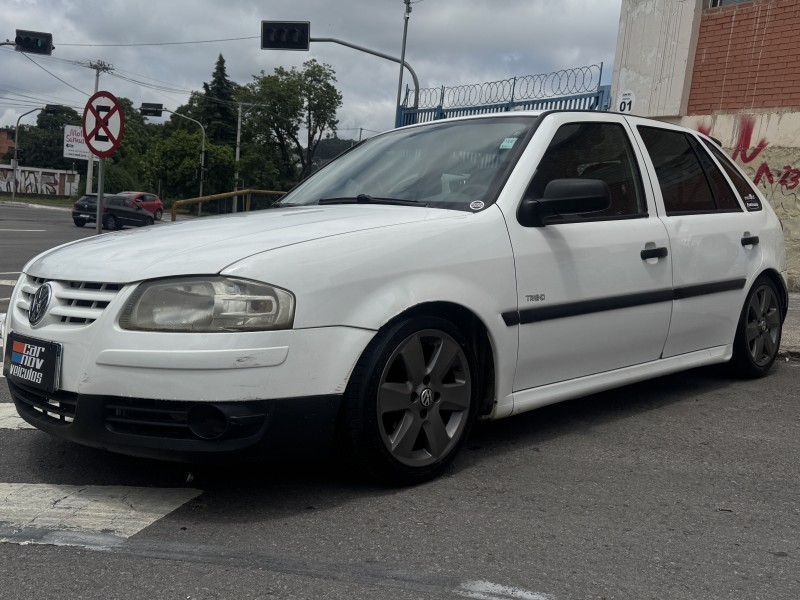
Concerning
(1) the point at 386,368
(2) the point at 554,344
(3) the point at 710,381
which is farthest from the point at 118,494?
(3) the point at 710,381

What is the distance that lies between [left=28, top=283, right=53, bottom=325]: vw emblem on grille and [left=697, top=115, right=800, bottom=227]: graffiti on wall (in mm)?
9895

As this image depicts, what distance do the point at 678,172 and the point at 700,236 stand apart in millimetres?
403

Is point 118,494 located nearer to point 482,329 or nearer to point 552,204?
point 482,329

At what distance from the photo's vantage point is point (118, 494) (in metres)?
3.25

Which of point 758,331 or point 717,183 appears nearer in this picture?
point 717,183

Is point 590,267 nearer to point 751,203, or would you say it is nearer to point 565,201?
point 565,201

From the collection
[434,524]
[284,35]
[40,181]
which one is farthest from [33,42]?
[40,181]

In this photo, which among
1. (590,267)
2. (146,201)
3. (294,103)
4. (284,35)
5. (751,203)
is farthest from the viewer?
(294,103)

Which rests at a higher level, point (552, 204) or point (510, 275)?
point (552, 204)

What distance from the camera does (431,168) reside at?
13.7 feet

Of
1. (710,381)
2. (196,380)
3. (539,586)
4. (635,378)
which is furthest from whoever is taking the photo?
(710,381)

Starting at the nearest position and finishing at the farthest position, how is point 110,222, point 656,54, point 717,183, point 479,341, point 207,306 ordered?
point 207,306
point 479,341
point 717,183
point 656,54
point 110,222

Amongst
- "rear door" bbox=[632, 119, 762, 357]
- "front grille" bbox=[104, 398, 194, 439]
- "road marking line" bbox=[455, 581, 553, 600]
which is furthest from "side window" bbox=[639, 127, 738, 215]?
"front grille" bbox=[104, 398, 194, 439]

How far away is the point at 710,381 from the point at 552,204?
8.18 ft
